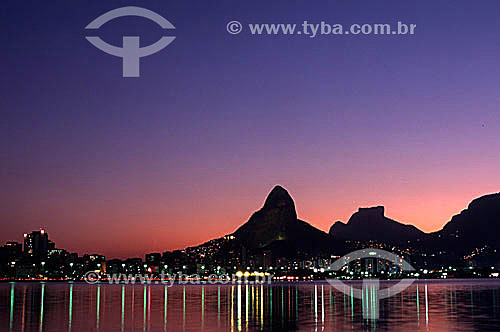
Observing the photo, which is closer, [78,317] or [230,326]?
[230,326]

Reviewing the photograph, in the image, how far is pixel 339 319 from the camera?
61469 mm

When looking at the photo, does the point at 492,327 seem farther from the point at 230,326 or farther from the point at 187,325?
the point at 187,325

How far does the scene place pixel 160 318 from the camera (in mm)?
65750

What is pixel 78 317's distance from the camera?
66.9 m

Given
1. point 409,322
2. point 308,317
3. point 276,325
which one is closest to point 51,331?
point 276,325

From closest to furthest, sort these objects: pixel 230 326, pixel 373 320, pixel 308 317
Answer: pixel 230 326
pixel 373 320
pixel 308 317

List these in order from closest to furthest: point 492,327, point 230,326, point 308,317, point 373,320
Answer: point 492,327
point 230,326
point 373,320
point 308,317

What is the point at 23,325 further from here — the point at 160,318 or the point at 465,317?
the point at 465,317

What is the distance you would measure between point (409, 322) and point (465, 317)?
927 centimetres

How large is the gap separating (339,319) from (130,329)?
2012cm

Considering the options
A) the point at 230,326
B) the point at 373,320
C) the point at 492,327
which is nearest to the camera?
the point at 492,327

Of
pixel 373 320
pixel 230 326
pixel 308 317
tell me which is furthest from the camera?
pixel 308 317

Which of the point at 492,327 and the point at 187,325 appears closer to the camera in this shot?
the point at 492,327

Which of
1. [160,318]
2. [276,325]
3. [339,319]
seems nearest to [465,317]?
[339,319]
